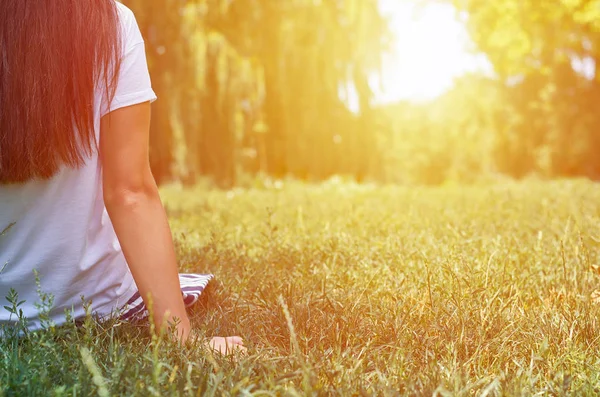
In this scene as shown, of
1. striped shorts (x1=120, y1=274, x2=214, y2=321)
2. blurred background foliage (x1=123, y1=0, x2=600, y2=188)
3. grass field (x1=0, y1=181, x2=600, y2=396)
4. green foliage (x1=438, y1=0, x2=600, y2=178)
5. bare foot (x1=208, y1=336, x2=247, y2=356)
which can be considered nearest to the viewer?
grass field (x1=0, y1=181, x2=600, y2=396)

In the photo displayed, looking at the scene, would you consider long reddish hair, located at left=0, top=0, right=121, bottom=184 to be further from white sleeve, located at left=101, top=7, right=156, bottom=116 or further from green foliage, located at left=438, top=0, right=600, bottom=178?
green foliage, located at left=438, top=0, right=600, bottom=178

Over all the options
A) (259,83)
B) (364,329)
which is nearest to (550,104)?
(259,83)

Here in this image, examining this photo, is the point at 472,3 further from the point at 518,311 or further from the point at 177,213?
the point at 518,311

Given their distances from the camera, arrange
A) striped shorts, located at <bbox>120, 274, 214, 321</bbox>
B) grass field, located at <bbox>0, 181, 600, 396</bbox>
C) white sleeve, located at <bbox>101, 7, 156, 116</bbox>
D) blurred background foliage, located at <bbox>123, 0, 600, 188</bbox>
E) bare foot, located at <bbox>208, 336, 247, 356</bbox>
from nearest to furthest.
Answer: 1. grass field, located at <bbox>0, 181, 600, 396</bbox>
2. bare foot, located at <bbox>208, 336, 247, 356</bbox>
3. white sleeve, located at <bbox>101, 7, 156, 116</bbox>
4. striped shorts, located at <bbox>120, 274, 214, 321</bbox>
5. blurred background foliage, located at <bbox>123, 0, 600, 188</bbox>

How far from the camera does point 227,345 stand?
154 centimetres

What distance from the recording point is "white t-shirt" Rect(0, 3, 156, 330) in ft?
5.52

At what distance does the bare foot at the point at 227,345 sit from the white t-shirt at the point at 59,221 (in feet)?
1.25

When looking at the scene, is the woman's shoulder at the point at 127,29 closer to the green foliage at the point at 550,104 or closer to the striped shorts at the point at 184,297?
the striped shorts at the point at 184,297

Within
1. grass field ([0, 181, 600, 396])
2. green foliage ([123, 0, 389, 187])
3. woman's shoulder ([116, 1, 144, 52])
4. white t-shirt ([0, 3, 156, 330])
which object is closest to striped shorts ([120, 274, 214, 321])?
grass field ([0, 181, 600, 396])

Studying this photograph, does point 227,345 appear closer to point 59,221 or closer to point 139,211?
point 139,211

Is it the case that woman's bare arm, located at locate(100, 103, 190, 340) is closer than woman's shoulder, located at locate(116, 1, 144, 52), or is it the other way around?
woman's bare arm, located at locate(100, 103, 190, 340)

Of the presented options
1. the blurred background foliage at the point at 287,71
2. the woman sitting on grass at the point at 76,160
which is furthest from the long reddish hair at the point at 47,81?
the blurred background foliage at the point at 287,71

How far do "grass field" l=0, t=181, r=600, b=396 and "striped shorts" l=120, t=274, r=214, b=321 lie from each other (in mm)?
61

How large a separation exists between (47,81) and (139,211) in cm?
42
